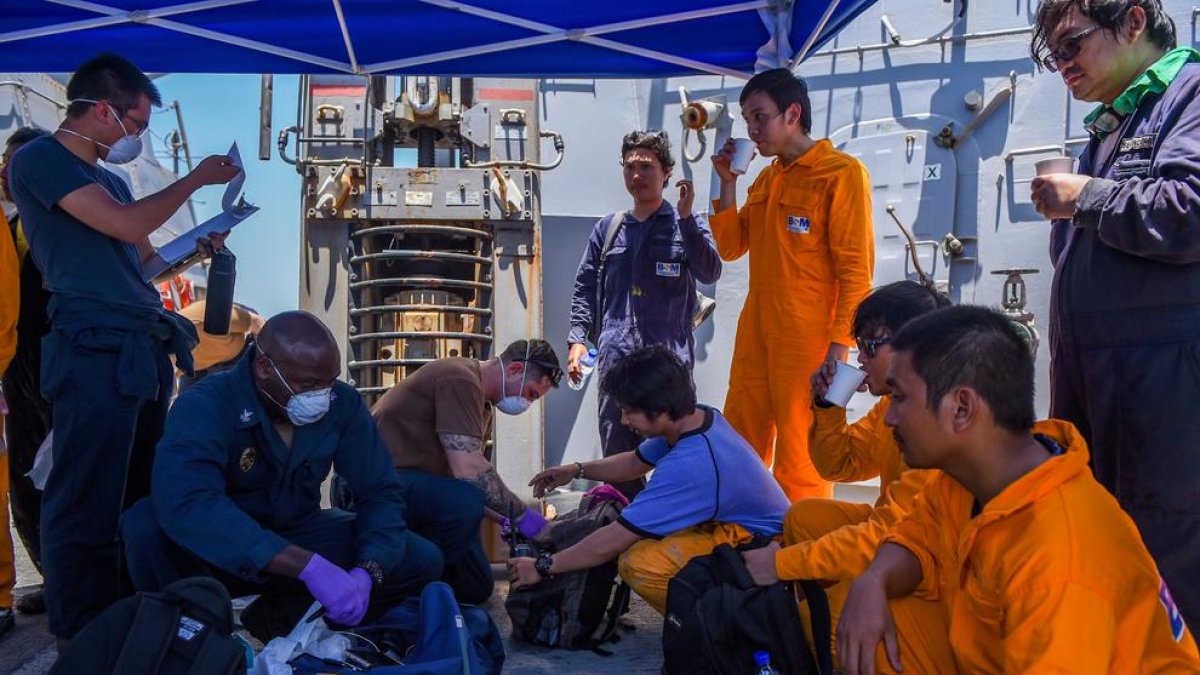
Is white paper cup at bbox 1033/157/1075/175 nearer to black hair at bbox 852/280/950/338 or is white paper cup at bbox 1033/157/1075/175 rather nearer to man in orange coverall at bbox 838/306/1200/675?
black hair at bbox 852/280/950/338

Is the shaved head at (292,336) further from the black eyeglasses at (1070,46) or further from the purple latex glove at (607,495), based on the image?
the black eyeglasses at (1070,46)

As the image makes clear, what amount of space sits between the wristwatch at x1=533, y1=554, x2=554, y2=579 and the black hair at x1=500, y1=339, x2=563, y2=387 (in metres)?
0.86

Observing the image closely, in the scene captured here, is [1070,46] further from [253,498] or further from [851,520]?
[253,498]

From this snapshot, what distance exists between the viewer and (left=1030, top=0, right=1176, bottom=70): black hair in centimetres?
227

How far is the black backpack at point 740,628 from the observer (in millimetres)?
2238

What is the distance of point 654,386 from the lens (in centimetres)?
288

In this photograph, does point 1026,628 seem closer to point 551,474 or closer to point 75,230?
point 551,474

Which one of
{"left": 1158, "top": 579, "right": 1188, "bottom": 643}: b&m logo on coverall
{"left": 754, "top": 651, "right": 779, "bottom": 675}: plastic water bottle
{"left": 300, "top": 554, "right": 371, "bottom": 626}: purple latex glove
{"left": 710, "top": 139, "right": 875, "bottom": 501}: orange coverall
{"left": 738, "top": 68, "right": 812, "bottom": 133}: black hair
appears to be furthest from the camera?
{"left": 738, "top": 68, "right": 812, "bottom": 133}: black hair

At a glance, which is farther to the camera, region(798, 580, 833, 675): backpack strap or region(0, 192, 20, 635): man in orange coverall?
region(0, 192, 20, 635): man in orange coverall

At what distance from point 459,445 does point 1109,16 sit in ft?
7.56

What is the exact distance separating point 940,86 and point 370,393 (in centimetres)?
433

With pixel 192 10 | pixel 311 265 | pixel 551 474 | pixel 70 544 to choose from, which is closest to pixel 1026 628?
pixel 551 474

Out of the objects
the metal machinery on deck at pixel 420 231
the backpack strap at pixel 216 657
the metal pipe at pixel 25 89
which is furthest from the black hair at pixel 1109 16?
the metal pipe at pixel 25 89

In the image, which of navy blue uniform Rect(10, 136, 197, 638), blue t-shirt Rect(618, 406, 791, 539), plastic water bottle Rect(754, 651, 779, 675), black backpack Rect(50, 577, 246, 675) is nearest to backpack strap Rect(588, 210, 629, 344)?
blue t-shirt Rect(618, 406, 791, 539)
